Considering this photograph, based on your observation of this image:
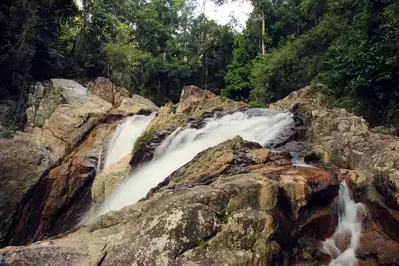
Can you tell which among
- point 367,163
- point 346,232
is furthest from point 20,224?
point 367,163

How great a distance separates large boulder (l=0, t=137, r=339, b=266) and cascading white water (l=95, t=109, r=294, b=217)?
367 cm

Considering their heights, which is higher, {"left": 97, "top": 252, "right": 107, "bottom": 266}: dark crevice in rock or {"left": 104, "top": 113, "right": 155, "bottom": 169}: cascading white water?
{"left": 104, "top": 113, "right": 155, "bottom": 169}: cascading white water

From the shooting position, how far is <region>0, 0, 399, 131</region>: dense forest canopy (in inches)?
552

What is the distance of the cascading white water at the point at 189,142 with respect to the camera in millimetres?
10945

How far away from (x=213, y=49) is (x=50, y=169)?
23693 mm

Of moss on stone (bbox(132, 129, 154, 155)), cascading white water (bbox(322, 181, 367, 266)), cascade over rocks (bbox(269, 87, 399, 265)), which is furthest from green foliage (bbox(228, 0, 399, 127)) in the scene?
moss on stone (bbox(132, 129, 154, 155))

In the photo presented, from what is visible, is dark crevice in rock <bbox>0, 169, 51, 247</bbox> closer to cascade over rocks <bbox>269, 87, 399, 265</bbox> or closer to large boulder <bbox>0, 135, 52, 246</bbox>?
large boulder <bbox>0, 135, 52, 246</bbox>

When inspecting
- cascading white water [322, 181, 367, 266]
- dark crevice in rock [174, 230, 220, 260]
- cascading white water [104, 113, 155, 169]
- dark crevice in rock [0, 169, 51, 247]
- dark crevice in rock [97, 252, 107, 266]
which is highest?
cascading white water [104, 113, 155, 169]

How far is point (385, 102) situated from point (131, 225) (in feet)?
35.3

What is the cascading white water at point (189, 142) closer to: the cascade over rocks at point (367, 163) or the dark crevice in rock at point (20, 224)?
the cascade over rocks at point (367, 163)

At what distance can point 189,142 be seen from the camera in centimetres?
1255

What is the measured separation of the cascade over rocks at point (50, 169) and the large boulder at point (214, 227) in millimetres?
6896

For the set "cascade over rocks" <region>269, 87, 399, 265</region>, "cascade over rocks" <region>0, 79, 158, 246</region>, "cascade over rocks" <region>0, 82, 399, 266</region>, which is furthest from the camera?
"cascade over rocks" <region>0, 79, 158, 246</region>

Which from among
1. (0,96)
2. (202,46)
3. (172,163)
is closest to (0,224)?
(172,163)
